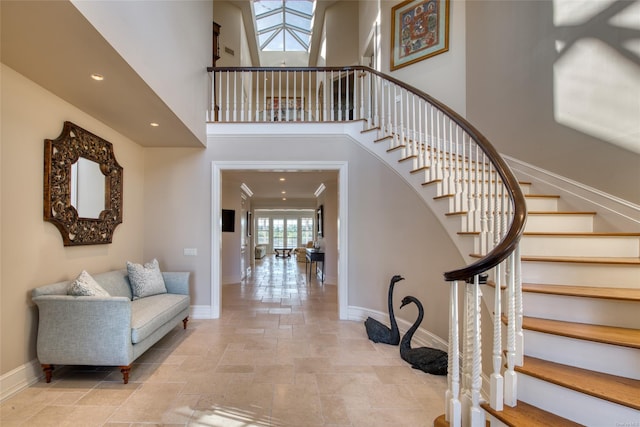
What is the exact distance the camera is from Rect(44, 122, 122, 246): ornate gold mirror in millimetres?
2797

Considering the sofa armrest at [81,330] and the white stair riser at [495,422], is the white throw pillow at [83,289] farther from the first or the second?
the white stair riser at [495,422]

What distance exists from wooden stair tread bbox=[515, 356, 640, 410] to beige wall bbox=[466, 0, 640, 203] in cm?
172

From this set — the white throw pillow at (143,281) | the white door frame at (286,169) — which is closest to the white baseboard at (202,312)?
the white door frame at (286,169)

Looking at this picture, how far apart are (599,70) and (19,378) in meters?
5.64

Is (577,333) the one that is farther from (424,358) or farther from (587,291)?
(424,358)

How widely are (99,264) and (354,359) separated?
10.2 ft

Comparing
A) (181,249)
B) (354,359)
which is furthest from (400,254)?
(181,249)

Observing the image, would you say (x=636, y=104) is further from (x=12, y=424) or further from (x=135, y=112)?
(x=12, y=424)

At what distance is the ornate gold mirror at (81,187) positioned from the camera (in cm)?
280

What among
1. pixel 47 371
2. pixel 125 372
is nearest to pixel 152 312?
pixel 125 372

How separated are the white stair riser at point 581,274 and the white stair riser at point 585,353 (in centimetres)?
55

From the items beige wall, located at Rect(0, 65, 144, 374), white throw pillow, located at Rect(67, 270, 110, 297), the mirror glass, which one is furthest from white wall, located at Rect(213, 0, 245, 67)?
white throw pillow, located at Rect(67, 270, 110, 297)

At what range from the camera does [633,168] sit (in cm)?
247

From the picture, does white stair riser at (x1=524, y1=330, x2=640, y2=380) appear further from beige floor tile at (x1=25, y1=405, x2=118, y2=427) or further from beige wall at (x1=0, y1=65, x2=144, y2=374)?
beige wall at (x1=0, y1=65, x2=144, y2=374)
